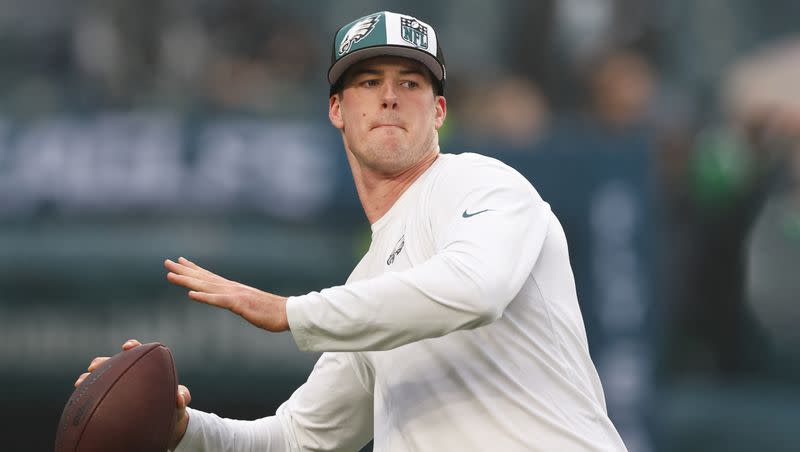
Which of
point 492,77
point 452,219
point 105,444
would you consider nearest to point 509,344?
point 452,219

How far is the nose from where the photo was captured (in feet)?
13.7

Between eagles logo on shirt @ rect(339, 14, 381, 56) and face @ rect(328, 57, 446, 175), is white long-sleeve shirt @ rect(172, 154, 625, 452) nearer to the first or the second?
face @ rect(328, 57, 446, 175)

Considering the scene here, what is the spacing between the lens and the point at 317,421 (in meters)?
4.70

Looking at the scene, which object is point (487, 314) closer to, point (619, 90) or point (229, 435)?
point (229, 435)

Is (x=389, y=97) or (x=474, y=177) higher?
(x=389, y=97)

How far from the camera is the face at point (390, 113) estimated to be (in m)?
4.18

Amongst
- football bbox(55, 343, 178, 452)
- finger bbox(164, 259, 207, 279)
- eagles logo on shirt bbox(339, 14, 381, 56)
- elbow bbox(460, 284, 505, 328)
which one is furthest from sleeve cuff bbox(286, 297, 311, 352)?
eagles logo on shirt bbox(339, 14, 381, 56)

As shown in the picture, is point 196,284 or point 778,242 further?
point 778,242

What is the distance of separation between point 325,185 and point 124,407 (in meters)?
4.36

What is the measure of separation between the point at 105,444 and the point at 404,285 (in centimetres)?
114

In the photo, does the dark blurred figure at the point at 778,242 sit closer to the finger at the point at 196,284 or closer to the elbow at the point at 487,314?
the elbow at the point at 487,314

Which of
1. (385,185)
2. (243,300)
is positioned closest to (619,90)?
(385,185)

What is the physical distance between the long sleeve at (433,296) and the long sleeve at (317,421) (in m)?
0.96

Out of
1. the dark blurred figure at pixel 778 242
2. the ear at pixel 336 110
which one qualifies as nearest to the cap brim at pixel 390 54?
the ear at pixel 336 110
